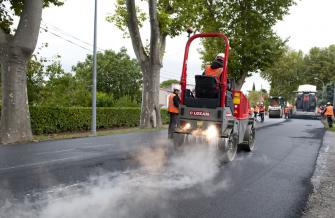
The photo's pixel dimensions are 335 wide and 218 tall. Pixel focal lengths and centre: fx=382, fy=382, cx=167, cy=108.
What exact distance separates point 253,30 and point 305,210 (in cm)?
2845

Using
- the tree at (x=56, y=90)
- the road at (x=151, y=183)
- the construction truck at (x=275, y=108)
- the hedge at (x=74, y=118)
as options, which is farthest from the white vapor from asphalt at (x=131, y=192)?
the construction truck at (x=275, y=108)

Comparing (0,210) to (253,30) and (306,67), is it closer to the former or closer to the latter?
(253,30)

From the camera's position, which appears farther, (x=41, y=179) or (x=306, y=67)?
(x=306, y=67)

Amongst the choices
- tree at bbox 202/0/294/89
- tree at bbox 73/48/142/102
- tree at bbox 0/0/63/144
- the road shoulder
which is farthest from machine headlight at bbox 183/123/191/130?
tree at bbox 73/48/142/102

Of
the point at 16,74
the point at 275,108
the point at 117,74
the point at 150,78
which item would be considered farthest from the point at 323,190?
the point at 117,74

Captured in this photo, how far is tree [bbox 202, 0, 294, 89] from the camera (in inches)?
1233

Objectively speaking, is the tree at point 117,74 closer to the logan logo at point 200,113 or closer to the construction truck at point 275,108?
the construction truck at point 275,108

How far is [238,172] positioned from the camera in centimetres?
793

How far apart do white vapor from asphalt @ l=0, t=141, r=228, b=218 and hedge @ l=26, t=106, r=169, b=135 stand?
29.9ft

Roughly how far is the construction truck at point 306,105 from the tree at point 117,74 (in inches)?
1090

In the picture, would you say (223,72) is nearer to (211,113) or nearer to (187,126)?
(211,113)

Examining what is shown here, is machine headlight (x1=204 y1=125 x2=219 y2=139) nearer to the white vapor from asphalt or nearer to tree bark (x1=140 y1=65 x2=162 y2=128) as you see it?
the white vapor from asphalt

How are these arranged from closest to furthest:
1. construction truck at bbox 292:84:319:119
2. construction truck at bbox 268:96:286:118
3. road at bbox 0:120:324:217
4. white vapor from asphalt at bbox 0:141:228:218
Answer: white vapor from asphalt at bbox 0:141:228:218 < road at bbox 0:120:324:217 < construction truck at bbox 292:84:319:119 < construction truck at bbox 268:96:286:118

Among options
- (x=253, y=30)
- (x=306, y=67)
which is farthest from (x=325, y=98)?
(x=253, y=30)
